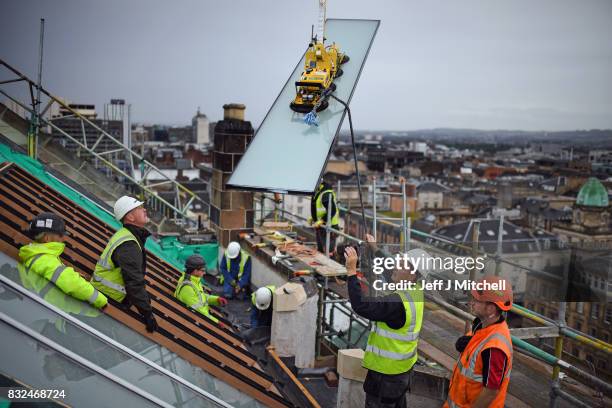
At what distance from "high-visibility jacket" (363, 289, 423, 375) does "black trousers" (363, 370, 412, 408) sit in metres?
0.08

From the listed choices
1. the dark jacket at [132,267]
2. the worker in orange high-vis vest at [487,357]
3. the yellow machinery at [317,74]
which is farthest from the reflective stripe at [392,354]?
the yellow machinery at [317,74]

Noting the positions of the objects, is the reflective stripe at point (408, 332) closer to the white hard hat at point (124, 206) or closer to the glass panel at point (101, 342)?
the glass panel at point (101, 342)

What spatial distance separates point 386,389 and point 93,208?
7.89 metres

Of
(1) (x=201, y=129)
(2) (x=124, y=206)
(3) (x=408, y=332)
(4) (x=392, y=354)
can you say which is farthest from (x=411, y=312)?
(1) (x=201, y=129)

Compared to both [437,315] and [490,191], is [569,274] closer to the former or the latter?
[437,315]

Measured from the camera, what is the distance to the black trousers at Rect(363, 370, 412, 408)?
4.65 m

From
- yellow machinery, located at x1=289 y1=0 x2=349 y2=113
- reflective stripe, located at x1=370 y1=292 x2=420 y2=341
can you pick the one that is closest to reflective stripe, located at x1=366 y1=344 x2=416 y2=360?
reflective stripe, located at x1=370 y1=292 x2=420 y2=341

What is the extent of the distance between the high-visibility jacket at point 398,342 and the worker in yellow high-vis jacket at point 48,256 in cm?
285

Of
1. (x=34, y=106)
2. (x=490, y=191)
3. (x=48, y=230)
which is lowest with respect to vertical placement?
(x=490, y=191)

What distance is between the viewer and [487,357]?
3.53 metres

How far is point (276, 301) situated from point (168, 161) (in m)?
77.3

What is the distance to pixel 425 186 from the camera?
98.3 m

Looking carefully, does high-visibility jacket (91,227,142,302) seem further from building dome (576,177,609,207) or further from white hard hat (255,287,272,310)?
building dome (576,177,609,207)

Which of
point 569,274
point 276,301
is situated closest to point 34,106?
point 276,301
